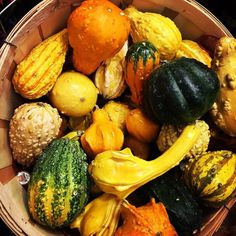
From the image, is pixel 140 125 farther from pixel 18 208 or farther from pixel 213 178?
pixel 18 208

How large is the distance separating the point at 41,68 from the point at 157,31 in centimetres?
31

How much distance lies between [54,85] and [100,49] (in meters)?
0.15

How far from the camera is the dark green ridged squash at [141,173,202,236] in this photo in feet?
3.24

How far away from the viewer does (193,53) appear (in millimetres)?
1148

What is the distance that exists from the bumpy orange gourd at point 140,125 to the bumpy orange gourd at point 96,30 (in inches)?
6.4

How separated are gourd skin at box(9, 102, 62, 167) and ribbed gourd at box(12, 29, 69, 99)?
4cm

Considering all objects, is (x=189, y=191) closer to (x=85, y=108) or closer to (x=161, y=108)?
(x=161, y=108)

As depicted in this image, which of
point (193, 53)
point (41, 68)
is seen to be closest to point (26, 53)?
point (41, 68)

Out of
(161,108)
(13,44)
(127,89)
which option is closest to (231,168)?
(161,108)

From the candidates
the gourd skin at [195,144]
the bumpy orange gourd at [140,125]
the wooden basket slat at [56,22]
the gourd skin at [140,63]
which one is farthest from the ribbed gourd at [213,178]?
the wooden basket slat at [56,22]

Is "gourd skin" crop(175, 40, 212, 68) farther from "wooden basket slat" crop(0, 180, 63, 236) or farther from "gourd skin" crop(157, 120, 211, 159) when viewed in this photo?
Answer: "wooden basket slat" crop(0, 180, 63, 236)

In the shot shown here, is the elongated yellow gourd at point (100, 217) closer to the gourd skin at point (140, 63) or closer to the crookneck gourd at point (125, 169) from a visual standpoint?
the crookneck gourd at point (125, 169)

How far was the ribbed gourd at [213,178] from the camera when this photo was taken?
3.22 feet

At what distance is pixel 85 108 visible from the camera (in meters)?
1.07
